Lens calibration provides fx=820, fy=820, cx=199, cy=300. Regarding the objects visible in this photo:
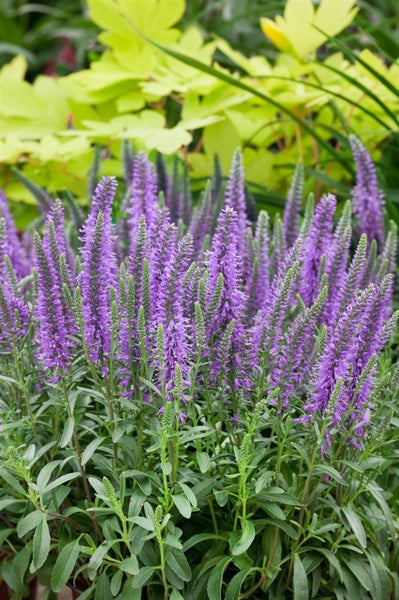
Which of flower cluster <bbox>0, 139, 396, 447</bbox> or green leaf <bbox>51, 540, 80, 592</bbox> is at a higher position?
flower cluster <bbox>0, 139, 396, 447</bbox>

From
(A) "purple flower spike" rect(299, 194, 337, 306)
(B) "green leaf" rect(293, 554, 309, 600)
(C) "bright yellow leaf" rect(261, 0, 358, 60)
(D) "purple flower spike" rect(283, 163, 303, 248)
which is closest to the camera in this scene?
(B) "green leaf" rect(293, 554, 309, 600)

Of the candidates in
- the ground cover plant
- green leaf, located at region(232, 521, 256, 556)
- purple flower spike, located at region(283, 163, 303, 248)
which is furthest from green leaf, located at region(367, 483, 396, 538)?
purple flower spike, located at region(283, 163, 303, 248)

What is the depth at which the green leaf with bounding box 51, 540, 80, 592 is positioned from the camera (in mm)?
1284

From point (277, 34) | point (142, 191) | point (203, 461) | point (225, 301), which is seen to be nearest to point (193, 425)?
point (203, 461)

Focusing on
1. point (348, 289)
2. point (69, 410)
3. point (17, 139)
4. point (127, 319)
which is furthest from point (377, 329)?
point (17, 139)

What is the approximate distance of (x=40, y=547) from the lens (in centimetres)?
126

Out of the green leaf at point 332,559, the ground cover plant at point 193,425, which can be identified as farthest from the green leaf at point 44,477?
the green leaf at point 332,559

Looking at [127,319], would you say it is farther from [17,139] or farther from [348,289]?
[17,139]

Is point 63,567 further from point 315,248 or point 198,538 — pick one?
point 315,248

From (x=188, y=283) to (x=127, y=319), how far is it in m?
0.12

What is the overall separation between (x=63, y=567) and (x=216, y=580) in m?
0.24

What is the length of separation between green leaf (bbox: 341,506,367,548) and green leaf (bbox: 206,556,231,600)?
0.66 feet

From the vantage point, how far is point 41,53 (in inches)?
203

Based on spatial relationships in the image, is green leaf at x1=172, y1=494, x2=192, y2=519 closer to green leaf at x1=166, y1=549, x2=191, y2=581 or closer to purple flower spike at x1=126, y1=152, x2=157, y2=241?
green leaf at x1=166, y1=549, x2=191, y2=581
